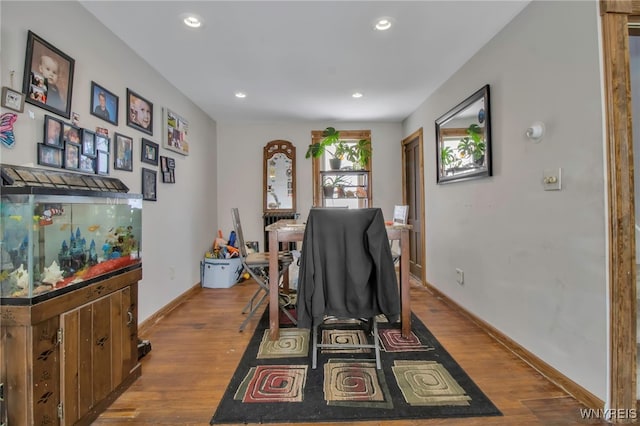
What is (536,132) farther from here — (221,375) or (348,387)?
(221,375)

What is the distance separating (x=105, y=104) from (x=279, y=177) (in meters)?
2.69

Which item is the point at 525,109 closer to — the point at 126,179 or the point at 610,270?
the point at 610,270

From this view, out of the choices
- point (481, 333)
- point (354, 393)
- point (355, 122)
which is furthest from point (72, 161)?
point (355, 122)

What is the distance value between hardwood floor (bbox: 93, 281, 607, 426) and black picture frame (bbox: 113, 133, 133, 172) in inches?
55.7

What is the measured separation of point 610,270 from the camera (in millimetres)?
1434

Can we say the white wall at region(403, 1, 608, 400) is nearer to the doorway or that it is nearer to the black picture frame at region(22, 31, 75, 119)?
the doorway

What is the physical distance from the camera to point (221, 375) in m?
1.87

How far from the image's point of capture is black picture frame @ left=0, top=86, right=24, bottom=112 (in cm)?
140

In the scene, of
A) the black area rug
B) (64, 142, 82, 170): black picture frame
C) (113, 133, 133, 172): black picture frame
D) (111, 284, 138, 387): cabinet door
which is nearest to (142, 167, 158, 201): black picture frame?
(113, 133, 133, 172): black picture frame

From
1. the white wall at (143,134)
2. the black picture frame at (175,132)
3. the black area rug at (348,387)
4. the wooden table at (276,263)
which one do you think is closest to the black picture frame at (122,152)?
the white wall at (143,134)

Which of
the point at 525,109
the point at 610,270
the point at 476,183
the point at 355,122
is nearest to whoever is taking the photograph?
the point at 610,270

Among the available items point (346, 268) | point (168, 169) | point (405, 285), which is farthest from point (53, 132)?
point (405, 285)

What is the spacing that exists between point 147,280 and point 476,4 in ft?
10.8

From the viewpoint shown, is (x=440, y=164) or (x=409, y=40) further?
(x=440, y=164)
